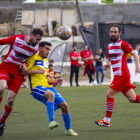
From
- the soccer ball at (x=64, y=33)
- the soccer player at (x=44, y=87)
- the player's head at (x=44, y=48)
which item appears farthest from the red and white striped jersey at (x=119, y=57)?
the soccer ball at (x=64, y=33)

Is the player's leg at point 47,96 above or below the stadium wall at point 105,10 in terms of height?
below

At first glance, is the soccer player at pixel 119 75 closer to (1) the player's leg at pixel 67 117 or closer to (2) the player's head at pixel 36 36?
(1) the player's leg at pixel 67 117

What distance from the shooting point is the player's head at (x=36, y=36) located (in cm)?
500

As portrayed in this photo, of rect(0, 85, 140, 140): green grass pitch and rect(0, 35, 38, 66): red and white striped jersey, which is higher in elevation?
rect(0, 35, 38, 66): red and white striped jersey

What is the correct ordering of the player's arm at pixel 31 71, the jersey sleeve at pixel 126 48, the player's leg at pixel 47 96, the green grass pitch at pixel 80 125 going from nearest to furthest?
1. the player's leg at pixel 47 96
2. the green grass pitch at pixel 80 125
3. the player's arm at pixel 31 71
4. the jersey sleeve at pixel 126 48

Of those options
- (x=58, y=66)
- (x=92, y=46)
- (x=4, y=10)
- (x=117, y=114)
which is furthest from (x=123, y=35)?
(x=4, y=10)

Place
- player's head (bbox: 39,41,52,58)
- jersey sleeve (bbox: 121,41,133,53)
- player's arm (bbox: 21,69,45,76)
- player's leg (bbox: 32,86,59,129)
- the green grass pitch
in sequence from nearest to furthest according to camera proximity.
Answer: player's leg (bbox: 32,86,59,129), the green grass pitch, player's arm (bbox: 21,69,45,76), player's head (bbox: 39,41,52,58), jersey sleeve (bbox: 121,41,133,53)

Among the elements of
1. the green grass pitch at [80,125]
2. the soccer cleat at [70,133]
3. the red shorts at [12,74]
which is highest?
the red shorts at [12,74]

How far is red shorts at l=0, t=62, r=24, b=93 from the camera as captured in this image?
526 centimetres

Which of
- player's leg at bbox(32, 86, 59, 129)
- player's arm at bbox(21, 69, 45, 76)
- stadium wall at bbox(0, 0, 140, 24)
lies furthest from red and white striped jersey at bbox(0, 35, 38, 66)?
stadium wall at bbox(0, 0, 140, 24)

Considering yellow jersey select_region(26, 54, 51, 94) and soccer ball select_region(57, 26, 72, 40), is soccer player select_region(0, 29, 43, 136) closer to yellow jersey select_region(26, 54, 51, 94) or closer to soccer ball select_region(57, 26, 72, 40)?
yellow jersey select_region(26, 54, 51, 94)

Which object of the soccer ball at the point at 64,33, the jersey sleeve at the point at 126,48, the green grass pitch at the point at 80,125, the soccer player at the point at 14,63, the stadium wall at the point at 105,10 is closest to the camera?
the green grass pitch at the point at 80,125

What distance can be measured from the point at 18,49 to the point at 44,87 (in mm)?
915

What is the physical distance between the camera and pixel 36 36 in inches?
197
